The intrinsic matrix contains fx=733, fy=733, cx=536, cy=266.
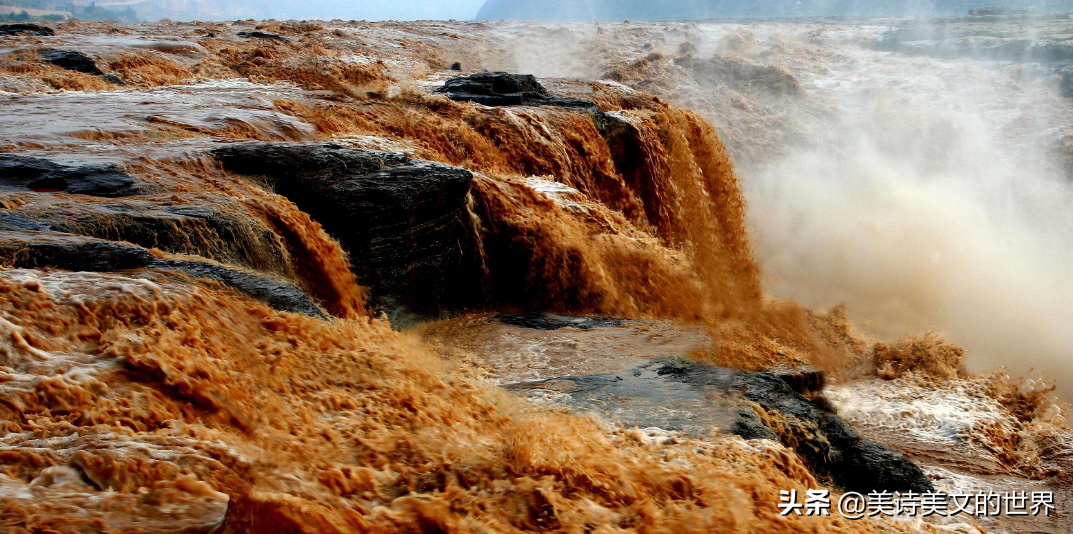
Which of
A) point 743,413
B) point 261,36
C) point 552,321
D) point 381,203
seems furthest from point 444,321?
point 261,36

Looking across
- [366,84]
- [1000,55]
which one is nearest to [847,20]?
[1000,55]

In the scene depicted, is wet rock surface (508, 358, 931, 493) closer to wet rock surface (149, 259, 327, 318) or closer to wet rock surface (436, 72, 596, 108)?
wet rock surface (149, 259, 327, 318)

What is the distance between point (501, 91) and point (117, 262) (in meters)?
6.69

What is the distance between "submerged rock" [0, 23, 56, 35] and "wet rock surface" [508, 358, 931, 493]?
1247 cm

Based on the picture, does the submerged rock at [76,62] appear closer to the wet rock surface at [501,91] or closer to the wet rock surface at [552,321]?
the wet rock surface at [501,91]

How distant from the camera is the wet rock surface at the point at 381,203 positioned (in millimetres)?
5070

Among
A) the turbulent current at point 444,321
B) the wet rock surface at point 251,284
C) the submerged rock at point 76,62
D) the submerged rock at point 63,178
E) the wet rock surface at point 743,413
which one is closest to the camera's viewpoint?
the turbulent current at point 444,321

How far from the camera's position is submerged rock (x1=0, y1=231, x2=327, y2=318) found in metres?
3.24

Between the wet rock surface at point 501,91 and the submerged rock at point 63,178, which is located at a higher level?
the wet rock surface at point 501,91

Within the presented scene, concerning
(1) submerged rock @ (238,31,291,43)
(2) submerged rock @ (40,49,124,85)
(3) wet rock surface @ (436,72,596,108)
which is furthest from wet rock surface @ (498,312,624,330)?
(1) submerged rock @ (238,31,291,43)

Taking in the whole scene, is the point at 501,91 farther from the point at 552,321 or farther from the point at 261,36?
the point at 261,36

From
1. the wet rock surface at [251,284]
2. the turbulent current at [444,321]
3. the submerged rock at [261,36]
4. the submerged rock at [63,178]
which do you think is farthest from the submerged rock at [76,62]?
the wet rock surface at [251,284]

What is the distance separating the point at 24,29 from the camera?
1270cm

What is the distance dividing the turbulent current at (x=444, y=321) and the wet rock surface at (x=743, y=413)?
0.02 meters
